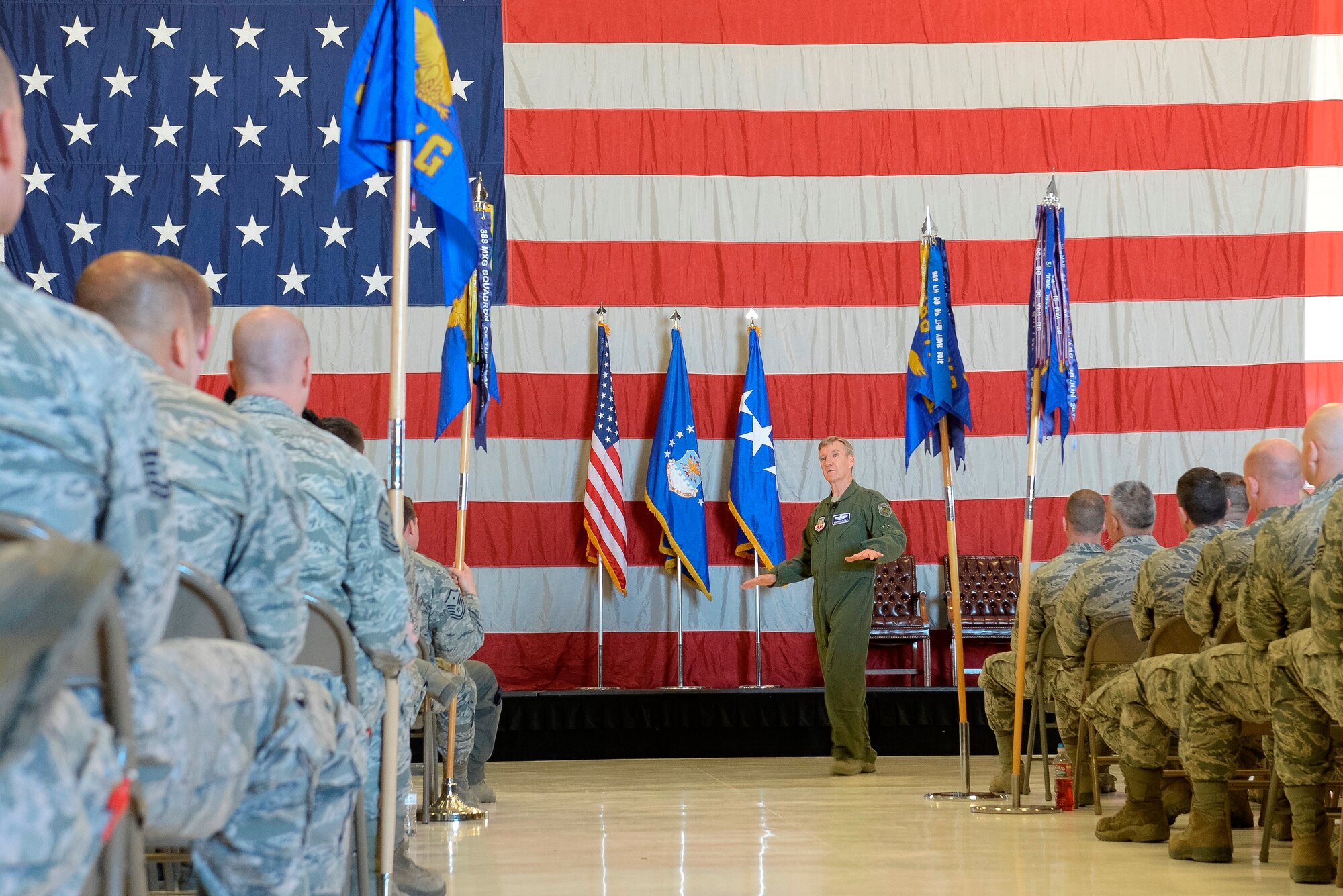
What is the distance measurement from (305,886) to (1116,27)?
9198mm

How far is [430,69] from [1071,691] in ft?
11.2

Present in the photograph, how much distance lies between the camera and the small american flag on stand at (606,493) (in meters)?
8.91

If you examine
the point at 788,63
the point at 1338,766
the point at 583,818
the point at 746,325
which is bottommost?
the point at 583,818

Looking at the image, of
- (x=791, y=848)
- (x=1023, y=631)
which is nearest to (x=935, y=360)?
(x=1023, y=631)

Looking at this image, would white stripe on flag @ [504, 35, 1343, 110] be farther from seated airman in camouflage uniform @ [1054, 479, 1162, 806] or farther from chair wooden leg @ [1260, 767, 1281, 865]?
chair wooden leg @ [1260, 767, 1281, 865]

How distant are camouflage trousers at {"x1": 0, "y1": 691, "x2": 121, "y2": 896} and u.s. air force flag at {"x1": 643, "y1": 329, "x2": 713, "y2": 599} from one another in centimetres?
780

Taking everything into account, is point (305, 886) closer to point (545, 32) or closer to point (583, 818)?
point (583, 818)

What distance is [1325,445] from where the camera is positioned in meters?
3.83

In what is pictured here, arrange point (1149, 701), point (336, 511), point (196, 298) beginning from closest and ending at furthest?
point (196, 298) → point (336, 511) → point (1149, 701)

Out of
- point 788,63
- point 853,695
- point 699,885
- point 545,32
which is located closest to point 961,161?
point 788,63

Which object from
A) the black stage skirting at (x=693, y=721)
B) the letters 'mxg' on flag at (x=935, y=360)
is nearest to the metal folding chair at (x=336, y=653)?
the letters 'mxg' on flag at (x=935, y=360)

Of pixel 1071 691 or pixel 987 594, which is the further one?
pixel 987 594

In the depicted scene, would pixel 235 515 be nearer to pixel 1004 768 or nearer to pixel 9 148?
pixel 9 148

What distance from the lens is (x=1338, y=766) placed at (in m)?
4.16
